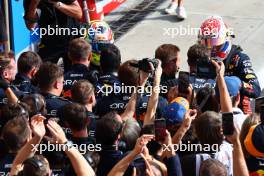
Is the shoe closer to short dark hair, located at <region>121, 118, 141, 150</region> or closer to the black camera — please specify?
the black camera

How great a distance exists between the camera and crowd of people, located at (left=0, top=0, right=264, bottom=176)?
5.86 m

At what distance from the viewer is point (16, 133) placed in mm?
6137

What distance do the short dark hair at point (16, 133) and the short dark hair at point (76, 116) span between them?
441mm

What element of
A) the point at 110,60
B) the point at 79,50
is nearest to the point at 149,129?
the point at 110,60

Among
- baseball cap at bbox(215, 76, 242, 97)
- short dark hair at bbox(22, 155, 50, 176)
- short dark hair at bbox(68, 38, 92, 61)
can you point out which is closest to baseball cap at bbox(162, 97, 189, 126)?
baseball cap at bbox(215, 76, 242, 97)

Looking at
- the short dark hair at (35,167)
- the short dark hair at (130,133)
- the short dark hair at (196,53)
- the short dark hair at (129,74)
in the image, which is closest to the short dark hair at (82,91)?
the short dark hair at (129,74)

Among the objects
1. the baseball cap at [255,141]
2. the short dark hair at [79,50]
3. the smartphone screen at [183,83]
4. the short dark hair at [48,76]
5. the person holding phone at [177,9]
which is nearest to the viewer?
the baseball cap at [255,141]

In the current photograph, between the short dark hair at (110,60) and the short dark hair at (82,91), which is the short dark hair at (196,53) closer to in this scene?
the short dark hair at (110,60)

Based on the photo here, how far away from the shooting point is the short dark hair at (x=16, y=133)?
6105mm

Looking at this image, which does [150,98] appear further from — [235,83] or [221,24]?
[221,24]

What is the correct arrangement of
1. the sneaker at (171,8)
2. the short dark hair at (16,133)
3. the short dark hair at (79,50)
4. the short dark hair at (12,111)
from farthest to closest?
1. the sneaker at (171,8)
2. the short dark hair at (79,50)
3. the short dark hair at (12,111)
4. the short dark hair at (16,133)

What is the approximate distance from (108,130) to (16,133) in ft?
2.42

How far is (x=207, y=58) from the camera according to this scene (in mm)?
7172

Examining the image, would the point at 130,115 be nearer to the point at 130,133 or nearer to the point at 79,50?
the point at 130,133
